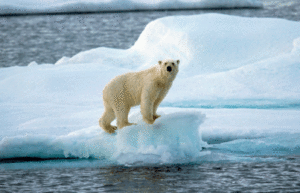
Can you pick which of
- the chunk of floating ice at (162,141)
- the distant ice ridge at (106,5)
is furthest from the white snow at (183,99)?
the distant ice ridge at (106,5)

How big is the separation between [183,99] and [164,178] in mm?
4343

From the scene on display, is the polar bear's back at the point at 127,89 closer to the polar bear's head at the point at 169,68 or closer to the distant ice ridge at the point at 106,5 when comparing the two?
the polar bear's head at the point at 169,68

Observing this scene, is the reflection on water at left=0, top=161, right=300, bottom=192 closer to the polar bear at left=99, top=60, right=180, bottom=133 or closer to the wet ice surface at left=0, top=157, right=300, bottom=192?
the wet ice surface at left=0, top=157, right=300, bottom=192

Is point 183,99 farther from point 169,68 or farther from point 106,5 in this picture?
point 106,5

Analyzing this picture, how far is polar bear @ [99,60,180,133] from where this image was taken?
5.64 meters

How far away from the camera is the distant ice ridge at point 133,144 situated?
5.71 metres

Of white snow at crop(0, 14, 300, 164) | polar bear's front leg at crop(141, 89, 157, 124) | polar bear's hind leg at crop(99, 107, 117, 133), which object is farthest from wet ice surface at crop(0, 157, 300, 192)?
polar bear's hind leg at crop(99, 107, 117, 133)

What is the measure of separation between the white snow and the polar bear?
23 centimetres

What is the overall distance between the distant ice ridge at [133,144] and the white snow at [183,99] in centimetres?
1

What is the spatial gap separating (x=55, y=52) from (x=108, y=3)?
1285cm

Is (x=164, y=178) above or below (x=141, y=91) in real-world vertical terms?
below

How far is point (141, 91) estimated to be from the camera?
5801 millimetres

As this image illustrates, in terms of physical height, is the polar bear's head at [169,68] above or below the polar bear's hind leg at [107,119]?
above

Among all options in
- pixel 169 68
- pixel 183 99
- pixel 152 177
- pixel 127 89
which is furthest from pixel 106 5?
pixel 152 177
